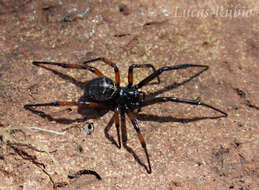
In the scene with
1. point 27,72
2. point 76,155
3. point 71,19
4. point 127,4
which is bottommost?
point 76,155

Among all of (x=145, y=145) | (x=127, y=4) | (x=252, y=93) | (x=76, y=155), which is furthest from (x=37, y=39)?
(x=252, y=93)

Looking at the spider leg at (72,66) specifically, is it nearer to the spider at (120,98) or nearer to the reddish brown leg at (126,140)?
the spider at (120,98)

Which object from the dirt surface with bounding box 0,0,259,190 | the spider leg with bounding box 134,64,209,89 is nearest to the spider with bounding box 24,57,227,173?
the spider leg with bounding box 134,64,209,89

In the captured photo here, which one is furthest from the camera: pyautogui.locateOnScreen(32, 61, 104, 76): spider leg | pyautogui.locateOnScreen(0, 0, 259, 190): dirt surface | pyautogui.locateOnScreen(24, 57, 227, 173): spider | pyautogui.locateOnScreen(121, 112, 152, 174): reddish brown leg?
pyautogui.locateOnScreen(32, 61, 104, 76): spider leg

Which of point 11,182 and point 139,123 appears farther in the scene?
point 139,123

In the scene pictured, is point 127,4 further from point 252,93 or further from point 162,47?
point 252,93

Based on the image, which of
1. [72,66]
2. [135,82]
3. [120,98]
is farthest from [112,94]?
[72,66]

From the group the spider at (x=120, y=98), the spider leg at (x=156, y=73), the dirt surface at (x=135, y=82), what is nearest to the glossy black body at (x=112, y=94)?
the spider at (x=120, y=98)

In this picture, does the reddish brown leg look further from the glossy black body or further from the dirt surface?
the glossy black body
